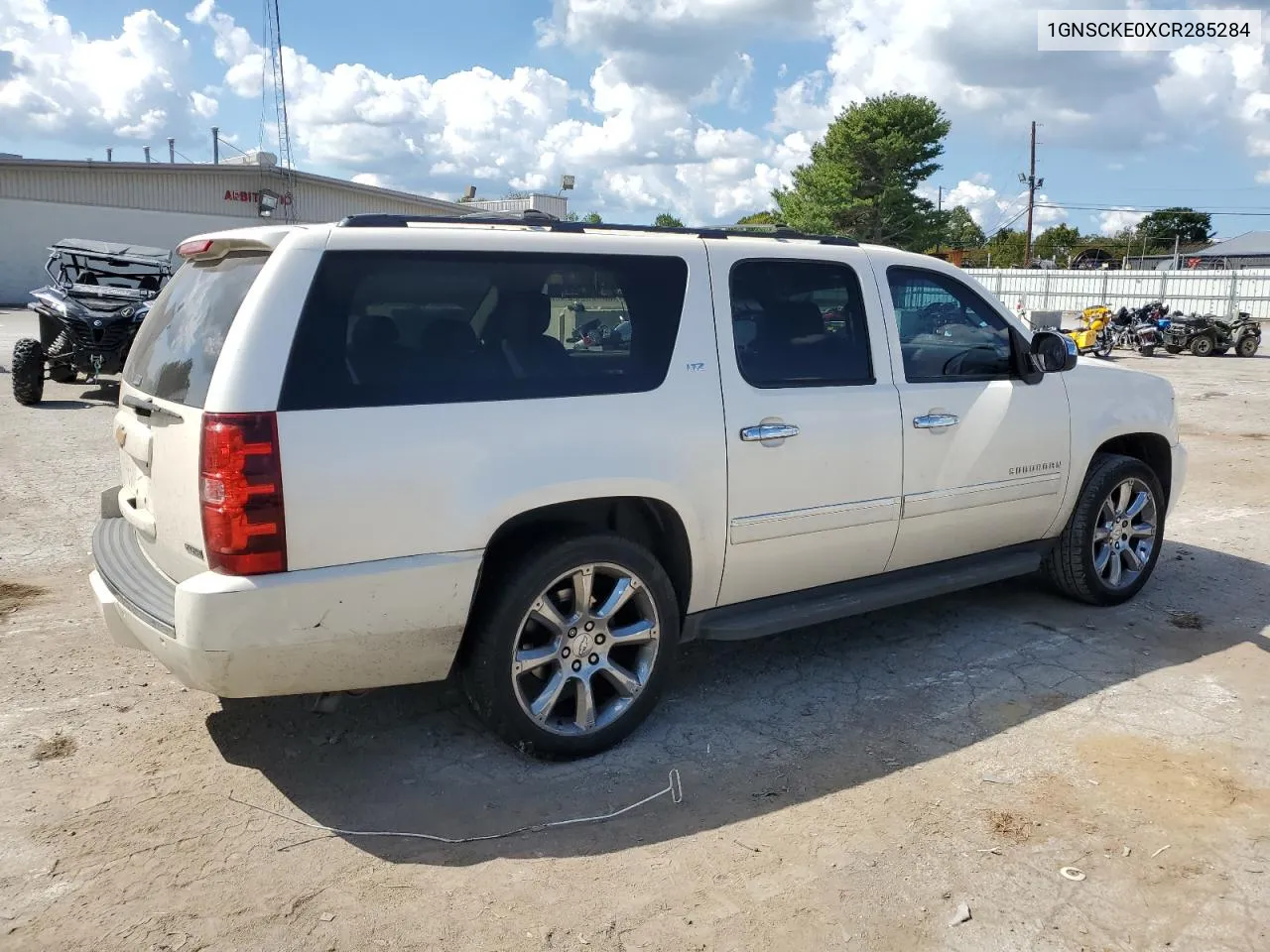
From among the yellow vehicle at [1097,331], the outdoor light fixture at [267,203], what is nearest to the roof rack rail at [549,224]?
the yellow vehicle at [1097,331]

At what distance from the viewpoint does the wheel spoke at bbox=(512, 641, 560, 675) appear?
3531 millimetres

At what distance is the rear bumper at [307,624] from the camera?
3.03 metres

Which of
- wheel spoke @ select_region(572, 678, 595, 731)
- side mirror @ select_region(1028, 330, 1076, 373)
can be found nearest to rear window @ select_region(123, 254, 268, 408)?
wheel spoke @ select_region(572, 678, 595, 731)

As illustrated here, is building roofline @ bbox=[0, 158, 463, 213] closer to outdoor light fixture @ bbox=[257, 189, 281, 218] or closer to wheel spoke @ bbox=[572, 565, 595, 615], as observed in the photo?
outdoor light fixture @ bbox=[257, 189, 281, 218]

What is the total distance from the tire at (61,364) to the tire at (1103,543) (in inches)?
468

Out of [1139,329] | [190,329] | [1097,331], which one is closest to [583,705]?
[190,329]

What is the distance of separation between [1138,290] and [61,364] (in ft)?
108

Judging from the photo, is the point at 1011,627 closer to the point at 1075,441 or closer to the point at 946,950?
the point at 1075,441

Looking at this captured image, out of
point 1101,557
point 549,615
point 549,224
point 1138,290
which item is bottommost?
point 1101,557

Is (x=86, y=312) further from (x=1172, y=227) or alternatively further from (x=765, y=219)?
(x=1172, y=227)

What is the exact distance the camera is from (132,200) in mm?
32875

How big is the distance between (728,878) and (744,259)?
2328 mm

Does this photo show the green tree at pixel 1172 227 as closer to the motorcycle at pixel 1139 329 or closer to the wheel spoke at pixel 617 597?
the motorcycle at pixel 1139 329

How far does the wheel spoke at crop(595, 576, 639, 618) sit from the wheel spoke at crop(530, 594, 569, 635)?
0.15 m
